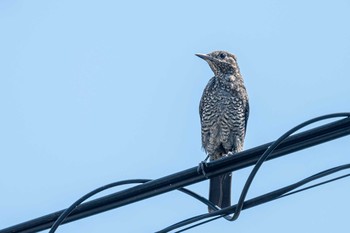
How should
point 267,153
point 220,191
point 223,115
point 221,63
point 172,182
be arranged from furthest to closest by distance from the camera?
point 221,63 → point 223,115 → point 220,191 → point 172,182 → point 267,153

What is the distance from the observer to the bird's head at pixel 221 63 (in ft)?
36.9

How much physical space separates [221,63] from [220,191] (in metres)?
2.09

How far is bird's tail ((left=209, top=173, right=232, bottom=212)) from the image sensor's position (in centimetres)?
995

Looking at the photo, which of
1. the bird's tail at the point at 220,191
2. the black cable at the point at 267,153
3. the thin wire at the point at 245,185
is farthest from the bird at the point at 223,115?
the black cable at the point at 267,153

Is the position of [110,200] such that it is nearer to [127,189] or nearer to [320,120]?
[127,189]

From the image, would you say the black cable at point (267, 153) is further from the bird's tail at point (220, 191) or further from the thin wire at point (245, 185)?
the bird's tail at point (220, 191)

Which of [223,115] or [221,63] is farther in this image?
[221,63]

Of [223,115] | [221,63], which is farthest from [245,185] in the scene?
[221,63]

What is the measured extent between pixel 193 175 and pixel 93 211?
0.77 meters

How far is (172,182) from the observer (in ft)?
18.4

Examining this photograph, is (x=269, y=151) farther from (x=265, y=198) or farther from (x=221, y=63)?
(x=221, y=63)

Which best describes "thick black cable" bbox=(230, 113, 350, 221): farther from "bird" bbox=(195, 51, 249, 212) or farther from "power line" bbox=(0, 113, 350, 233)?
"bird" bbox=(195, 51, 249, 212)

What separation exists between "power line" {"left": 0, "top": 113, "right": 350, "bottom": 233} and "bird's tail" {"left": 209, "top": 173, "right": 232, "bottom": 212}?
13.5 feet

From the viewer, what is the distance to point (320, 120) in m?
5.13
